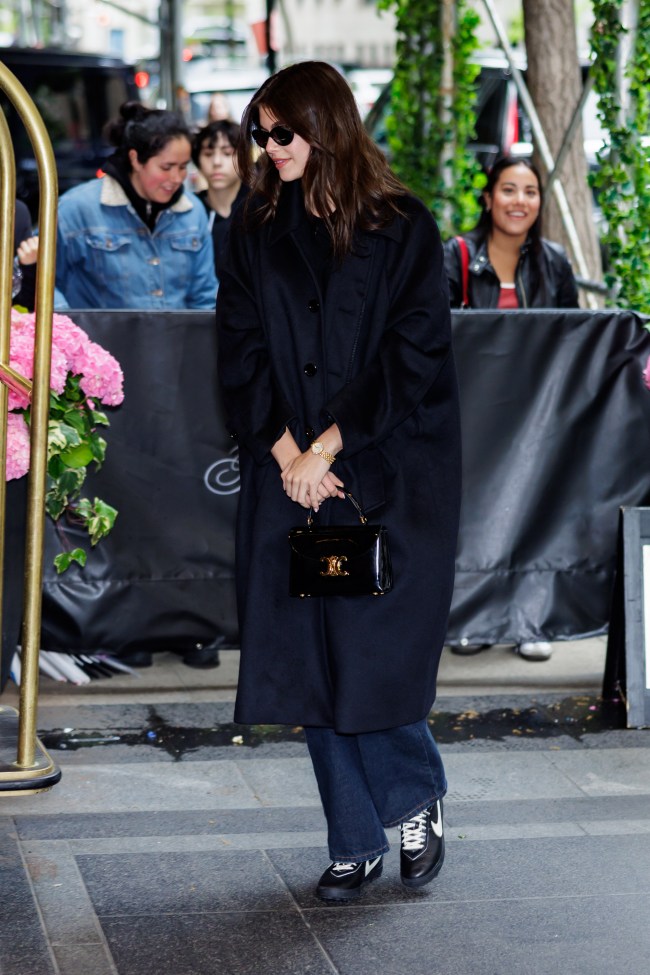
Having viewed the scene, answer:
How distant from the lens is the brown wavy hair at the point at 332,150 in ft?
11.7

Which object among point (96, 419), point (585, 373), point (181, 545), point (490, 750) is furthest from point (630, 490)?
point (96, 419)

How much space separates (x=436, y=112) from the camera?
9.67 m

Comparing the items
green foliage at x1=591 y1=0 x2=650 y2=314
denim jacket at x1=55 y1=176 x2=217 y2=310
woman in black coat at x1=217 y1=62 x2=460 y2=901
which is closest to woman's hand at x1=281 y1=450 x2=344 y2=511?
woman in black coat at x1=217 y1=62 x2=460 y2=901

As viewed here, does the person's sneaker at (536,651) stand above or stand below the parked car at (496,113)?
below

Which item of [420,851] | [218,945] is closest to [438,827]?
[420,851]

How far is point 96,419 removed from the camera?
507cm

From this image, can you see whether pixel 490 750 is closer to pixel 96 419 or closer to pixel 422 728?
pixel 422 728

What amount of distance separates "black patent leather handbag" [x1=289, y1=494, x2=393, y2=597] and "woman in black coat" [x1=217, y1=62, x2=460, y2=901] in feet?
0.28

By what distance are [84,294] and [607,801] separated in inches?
124

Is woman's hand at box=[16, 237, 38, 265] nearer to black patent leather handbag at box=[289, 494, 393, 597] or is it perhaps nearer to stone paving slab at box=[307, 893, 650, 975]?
black patent leather handbag at box=[289, 494, 393, 597]

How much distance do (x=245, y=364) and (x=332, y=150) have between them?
56cm

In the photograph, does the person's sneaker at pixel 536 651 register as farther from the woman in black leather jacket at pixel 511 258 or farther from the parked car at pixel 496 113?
the parked car at pixel 496 113

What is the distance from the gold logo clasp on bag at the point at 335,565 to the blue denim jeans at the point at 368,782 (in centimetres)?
44

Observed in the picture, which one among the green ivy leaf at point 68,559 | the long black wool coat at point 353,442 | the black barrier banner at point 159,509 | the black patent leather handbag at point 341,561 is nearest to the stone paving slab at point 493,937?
the long black wool coat at point 353,442
